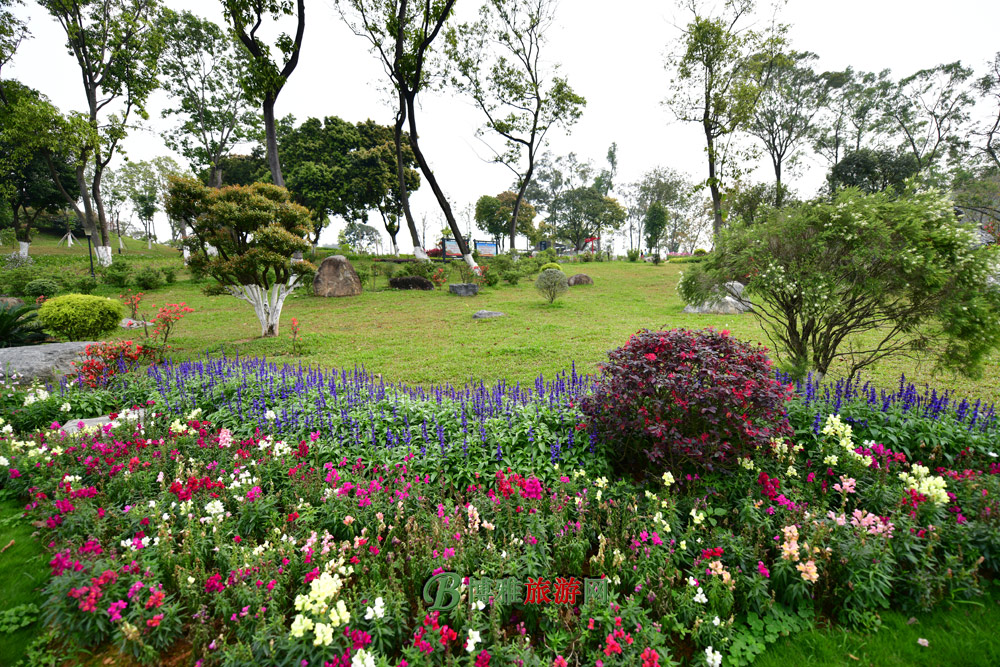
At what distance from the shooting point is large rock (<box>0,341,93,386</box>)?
6.22 m

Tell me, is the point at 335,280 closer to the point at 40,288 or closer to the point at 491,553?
the point at 40,288

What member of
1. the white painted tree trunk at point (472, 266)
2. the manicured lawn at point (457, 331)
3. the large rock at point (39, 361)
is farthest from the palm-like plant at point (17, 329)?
the white painted tree trunk at point (472, 266)

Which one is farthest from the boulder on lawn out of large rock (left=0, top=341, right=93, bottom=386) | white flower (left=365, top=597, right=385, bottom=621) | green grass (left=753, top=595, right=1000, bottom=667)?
green grass (left=753, top=595, right=1000, bottom=667)

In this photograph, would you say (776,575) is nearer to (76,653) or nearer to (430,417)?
(430,417)

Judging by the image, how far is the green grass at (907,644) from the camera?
2025 millimetres

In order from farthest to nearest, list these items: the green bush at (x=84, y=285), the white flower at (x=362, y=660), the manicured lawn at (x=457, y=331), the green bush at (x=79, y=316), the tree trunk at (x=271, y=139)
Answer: the green bush at (x=84, y=285) → the tree trunk at (x=271, y=139) → the green bush at (x=79, y=316) → the manicured lawn at (x=457, y=331) → the white flower at (x=362, y=660)

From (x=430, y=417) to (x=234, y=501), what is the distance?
5.58ft

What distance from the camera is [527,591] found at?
2229 millimetres

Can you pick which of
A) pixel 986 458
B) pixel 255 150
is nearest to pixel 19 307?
pixel 986 458

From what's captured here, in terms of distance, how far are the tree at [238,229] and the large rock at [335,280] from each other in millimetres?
6919

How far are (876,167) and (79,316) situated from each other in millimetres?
37383

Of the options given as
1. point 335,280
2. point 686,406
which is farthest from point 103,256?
→ point 686,406

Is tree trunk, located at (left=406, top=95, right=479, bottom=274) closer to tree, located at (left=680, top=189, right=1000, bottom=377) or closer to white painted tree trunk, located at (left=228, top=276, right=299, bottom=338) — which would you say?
white painted tree trunk, located at (left=228, top=276, right=299, bottom=338)

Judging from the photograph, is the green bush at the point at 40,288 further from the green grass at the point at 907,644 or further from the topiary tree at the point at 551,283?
the green grass at the point at 907,644
